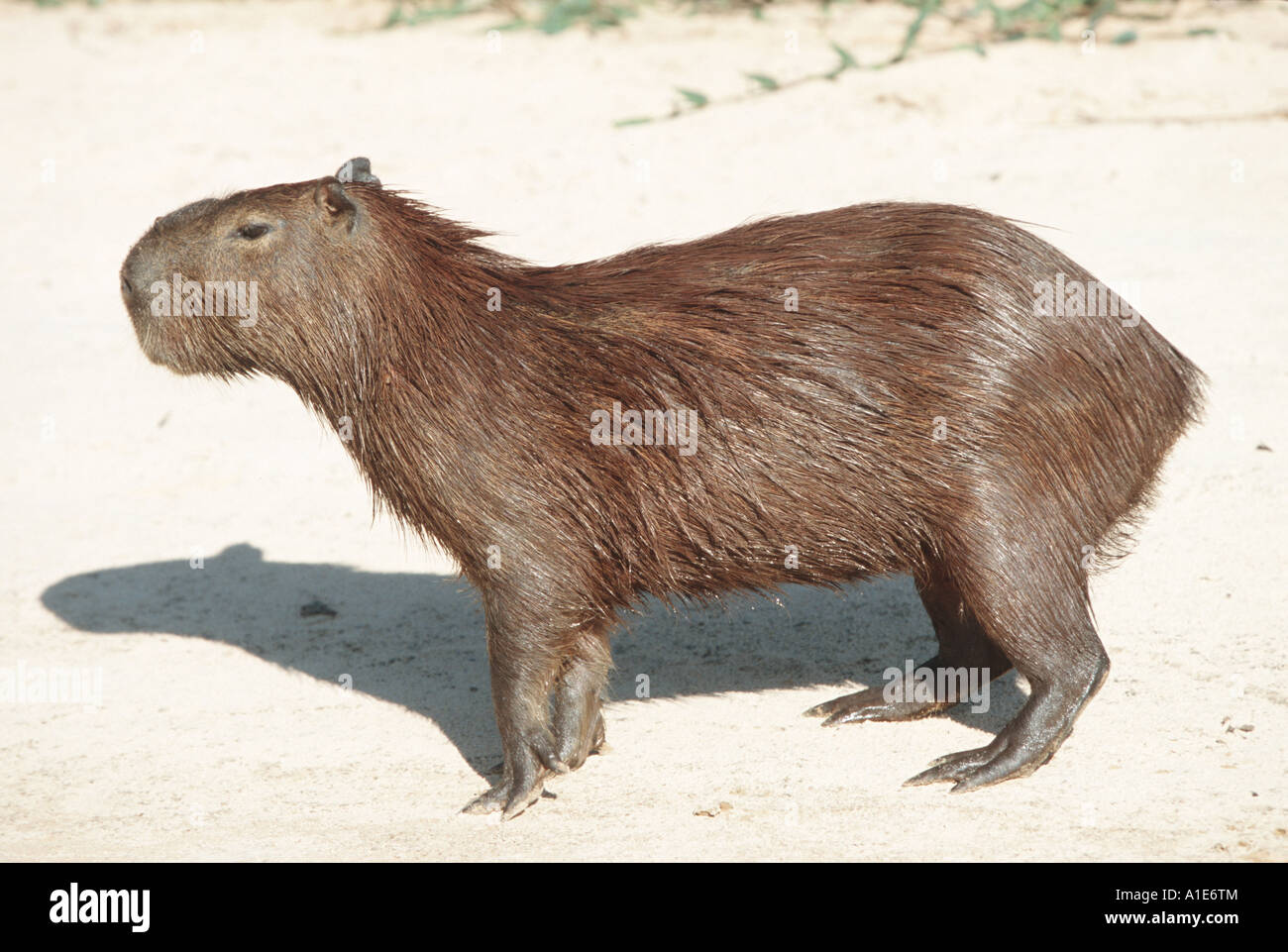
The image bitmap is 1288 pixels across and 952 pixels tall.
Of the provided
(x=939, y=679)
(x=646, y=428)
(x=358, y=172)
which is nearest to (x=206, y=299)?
(x=358, y=172)

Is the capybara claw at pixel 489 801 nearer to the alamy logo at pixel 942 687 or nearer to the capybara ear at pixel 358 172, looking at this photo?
the alamy logo at pixel 942 687

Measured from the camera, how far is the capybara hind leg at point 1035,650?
151 inches

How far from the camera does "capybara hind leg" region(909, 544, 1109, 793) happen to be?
12.6 ft

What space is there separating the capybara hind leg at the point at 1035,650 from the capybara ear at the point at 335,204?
1897 mm

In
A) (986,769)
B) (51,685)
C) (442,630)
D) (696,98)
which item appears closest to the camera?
(986,769)

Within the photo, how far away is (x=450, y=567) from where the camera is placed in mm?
5730

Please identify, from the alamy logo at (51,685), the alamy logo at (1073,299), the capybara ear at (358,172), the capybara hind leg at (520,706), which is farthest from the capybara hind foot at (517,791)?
the alamy logo at (1073,299)

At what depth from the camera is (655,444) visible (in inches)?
153

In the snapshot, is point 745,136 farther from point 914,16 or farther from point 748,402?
point 748,402

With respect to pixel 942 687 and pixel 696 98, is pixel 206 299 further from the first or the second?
pixel 696 98

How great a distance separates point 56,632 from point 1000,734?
3302 millimetres

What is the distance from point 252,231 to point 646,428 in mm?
1180

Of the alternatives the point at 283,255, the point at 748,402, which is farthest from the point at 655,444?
the point at 283,255

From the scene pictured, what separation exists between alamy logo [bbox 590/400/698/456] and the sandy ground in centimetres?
70
